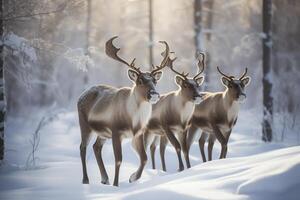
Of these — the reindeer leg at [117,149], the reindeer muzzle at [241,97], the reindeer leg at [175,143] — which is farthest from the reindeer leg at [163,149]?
the reindeer leg at [117,149]

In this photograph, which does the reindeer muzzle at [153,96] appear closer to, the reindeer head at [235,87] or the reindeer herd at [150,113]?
the reindeer herd at [150,113]

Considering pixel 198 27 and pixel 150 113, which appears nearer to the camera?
pixel 150 113

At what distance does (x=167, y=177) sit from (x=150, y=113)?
182 centimetres

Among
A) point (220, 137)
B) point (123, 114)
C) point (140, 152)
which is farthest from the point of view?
point (220, 137)

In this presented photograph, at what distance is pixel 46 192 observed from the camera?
6637 mm

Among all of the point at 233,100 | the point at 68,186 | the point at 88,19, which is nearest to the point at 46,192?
the point at 68,186

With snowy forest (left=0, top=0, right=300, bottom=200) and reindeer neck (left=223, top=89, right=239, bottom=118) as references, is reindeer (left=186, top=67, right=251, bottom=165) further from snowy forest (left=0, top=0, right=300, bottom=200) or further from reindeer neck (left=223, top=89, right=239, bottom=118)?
snowy forest (left=0, top=0, right=300, bottom=200)

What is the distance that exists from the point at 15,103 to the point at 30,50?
18104 mm

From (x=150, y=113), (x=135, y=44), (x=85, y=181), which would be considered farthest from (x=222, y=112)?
(x=135, y=44)

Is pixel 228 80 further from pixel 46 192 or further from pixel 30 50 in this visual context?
pixel 46 192

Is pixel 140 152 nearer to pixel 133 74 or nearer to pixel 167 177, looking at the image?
pixel 133 74

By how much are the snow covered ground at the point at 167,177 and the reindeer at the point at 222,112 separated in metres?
1.42

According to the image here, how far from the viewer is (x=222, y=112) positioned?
10.3m

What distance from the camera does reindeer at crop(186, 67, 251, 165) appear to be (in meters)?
10.1
